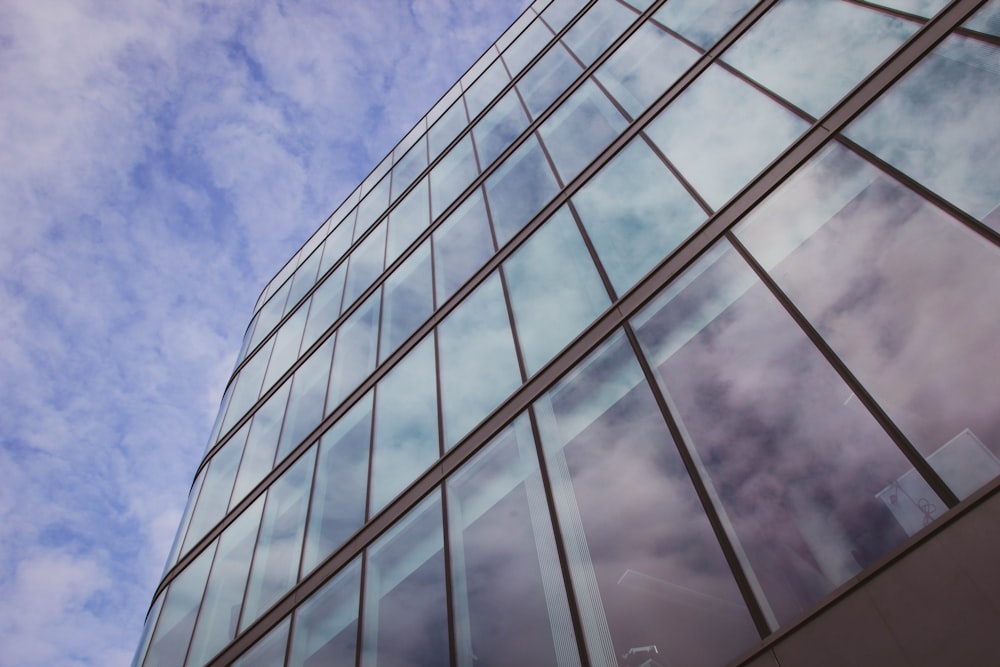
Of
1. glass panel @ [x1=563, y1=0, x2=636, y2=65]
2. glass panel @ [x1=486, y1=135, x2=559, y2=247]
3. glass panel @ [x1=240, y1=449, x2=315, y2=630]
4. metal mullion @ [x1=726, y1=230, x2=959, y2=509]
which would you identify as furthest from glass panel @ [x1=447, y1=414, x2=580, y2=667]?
glass panel @ [x1=563, y1=0, x2=636, y2=65]

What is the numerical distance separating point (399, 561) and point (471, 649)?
97.2 inches

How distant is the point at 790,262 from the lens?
25.7 feet

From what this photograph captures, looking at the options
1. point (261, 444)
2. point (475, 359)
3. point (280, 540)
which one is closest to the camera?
point (475, 359)

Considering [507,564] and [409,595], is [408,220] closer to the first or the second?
[409,595]

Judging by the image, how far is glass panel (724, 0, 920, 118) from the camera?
29.9 feet

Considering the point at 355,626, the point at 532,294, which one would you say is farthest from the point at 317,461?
the point at 532,294

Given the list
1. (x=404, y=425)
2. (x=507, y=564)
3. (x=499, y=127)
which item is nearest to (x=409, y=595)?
(x=507, y=564)

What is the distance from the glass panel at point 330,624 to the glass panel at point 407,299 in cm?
540

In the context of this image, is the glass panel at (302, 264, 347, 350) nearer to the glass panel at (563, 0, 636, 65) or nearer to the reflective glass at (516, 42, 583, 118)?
the reflective glass at (516, 42, 583, 118)

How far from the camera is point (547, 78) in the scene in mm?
18141

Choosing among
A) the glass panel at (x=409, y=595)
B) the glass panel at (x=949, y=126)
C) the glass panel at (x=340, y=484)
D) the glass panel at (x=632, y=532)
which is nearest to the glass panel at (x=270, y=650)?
the glass panel at (x=340, y=484)

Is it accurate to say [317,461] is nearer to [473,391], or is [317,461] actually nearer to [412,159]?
[473,391]

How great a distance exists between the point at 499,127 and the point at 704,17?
264 inches

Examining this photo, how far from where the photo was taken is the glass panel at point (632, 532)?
20.6ft
